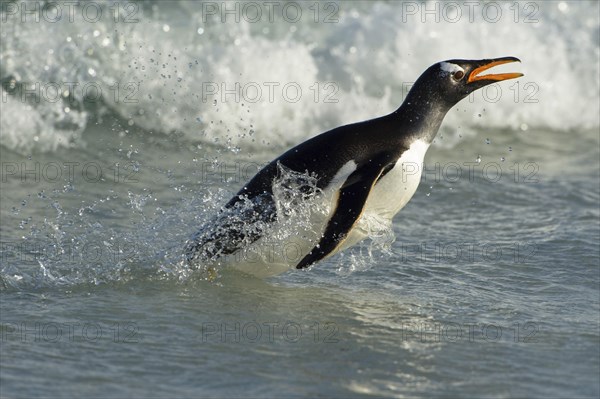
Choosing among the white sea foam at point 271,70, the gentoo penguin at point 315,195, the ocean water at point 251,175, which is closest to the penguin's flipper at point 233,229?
the gentoo penguin at point 315,195

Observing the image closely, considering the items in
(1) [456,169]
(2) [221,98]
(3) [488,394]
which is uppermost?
(2) [221,98]

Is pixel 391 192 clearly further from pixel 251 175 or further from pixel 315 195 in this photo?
Answer: pixel 251 175

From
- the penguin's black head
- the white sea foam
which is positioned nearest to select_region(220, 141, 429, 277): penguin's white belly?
the penguin's black head

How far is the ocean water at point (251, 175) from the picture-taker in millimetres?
4961

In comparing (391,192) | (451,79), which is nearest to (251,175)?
(451,79)

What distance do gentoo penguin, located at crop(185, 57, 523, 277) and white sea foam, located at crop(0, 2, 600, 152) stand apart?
3524mm

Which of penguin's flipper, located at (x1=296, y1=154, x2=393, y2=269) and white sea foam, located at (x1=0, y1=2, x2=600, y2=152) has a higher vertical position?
white sea foam, located at (x1=0, y1=2, x2=600, y2=152)

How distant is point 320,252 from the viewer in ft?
18.6

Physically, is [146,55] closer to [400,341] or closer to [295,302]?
[295,302]

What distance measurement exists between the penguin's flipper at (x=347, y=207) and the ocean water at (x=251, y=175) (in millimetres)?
345

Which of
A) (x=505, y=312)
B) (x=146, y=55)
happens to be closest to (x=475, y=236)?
(x=505, y=312)

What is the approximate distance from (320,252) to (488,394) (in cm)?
136

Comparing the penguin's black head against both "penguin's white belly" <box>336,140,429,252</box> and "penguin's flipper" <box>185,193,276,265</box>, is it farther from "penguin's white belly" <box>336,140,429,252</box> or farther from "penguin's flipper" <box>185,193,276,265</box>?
"penguin's flipper" <box>185,193,276,265</box>

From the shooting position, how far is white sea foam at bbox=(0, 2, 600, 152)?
10344mm
